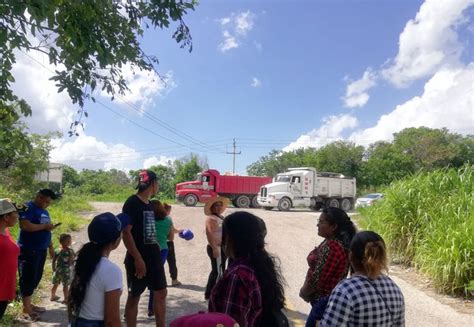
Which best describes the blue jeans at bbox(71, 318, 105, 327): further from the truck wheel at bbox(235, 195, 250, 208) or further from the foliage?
the foliage

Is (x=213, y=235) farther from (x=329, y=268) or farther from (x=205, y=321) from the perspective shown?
(x=205, y=321)

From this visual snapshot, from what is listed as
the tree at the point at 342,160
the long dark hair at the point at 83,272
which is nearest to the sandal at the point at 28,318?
the long dark hair at the point at 83,272

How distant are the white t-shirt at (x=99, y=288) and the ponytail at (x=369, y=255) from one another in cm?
144

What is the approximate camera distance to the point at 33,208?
5.04 meters

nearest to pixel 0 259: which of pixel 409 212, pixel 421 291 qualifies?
pixel 421 291

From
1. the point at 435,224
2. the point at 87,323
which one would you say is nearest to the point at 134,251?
the point at 87,323

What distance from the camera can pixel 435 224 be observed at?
818 centimetres

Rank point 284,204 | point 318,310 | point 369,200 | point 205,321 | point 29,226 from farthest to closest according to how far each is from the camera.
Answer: point 284,204, point 369,200, point 29,226, point 318,310, point 205,321

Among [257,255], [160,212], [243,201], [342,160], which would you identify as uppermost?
[342,160]

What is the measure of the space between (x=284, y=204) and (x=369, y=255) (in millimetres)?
26584

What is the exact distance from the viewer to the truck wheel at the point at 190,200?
2967cm

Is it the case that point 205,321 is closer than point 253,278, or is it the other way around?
point 205,321

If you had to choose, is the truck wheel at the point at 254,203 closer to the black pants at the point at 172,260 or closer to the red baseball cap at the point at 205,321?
the black pants at the point at 172,260

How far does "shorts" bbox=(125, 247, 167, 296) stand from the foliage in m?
43.1
